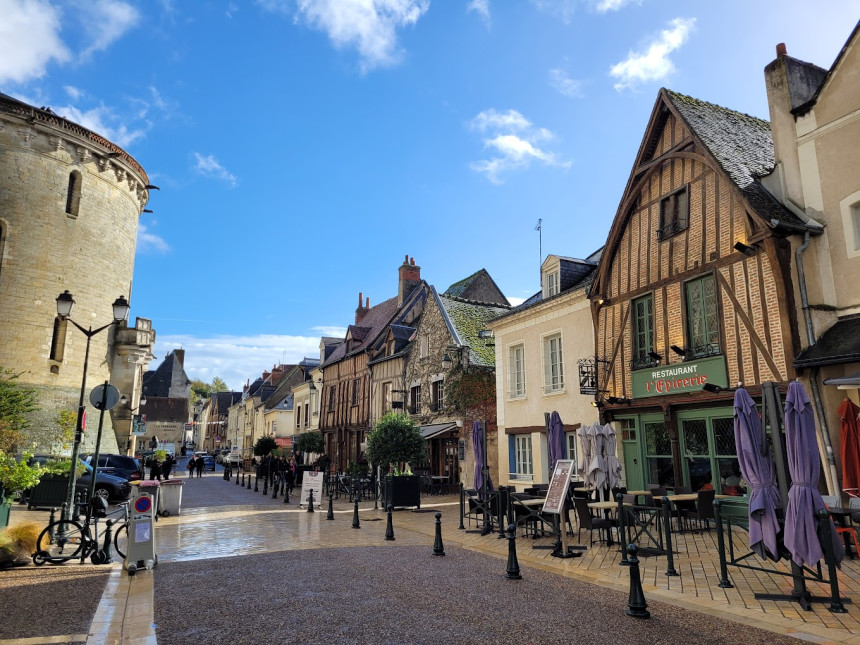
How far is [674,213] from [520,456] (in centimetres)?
840

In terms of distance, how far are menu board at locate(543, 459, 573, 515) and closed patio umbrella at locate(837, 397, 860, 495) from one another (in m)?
4.16

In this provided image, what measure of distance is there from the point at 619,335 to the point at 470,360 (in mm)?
7829

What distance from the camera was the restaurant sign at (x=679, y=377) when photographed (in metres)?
10.8

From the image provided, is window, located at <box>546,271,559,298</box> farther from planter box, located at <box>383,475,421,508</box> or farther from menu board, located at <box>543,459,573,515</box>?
menu board, located at <box>543,459,573,515</box>

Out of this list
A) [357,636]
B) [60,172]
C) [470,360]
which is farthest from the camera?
[60,172]

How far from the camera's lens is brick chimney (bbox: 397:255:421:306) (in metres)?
30.6

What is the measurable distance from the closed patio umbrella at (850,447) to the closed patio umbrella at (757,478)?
3.53m

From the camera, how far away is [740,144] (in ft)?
40.6

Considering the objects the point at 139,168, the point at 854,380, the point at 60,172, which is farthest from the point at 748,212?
the point at 139,168

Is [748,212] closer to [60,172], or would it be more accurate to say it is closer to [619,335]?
[619,335]

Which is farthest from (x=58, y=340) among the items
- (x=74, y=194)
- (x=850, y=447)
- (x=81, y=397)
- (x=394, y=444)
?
(x=850, y=447)

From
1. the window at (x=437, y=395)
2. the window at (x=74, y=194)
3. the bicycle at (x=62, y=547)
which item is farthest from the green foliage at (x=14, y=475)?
the window at (x=74, y=194)

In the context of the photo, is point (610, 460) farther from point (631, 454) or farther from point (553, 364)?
point (553, 364)

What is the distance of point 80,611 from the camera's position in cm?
561
